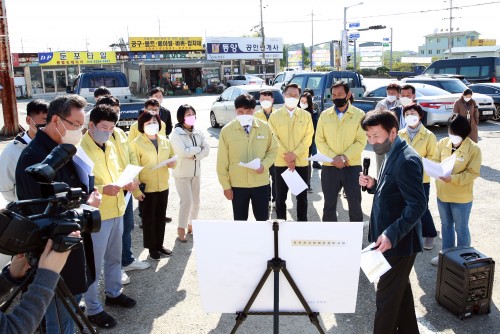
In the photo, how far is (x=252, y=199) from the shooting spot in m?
4.98

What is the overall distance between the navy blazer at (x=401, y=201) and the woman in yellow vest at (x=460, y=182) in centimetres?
161

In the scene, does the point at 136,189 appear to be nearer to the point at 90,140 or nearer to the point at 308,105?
the point at 90,140

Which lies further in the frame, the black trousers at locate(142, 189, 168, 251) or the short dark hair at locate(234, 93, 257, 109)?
the black trousers at locate(142, 189, 168, 251)

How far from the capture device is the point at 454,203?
4.67 m

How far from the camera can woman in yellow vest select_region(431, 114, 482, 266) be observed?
4570 mm

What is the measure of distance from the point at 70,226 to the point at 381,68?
209ft

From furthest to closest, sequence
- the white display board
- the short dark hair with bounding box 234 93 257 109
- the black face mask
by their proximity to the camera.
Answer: the black face mask < the short dark hair with bounding box 234 93 257 109 < the white display board

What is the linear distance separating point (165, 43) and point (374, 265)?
42.9 meters

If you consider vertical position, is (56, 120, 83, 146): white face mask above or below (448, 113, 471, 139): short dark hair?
above

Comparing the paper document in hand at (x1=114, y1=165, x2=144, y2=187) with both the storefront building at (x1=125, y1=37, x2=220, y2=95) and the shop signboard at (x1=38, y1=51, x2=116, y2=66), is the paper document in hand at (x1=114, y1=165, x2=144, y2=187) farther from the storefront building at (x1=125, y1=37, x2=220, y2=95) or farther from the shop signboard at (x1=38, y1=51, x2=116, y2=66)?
the shop signboard at (x1=38, y1=51, x2=116, y2=66)

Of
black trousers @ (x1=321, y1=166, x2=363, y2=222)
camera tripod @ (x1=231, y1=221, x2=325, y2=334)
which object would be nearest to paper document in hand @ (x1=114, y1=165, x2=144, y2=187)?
camera tripod @ (x1=231, y1=221, x2=325, y2=334)

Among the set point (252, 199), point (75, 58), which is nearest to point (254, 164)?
point (252, 199)

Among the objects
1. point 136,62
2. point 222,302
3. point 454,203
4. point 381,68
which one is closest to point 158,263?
point 222,302

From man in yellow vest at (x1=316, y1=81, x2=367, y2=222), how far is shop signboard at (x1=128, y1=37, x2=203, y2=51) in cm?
3946
